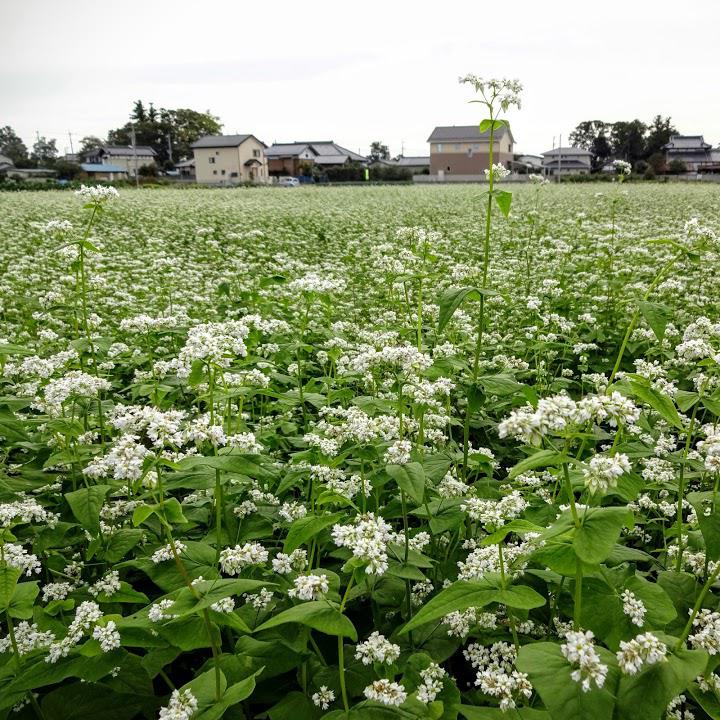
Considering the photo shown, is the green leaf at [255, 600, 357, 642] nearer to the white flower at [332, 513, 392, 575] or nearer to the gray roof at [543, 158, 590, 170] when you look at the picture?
the white flower at [332, 513, 392, 575]

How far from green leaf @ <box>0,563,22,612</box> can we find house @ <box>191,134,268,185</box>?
10446cm

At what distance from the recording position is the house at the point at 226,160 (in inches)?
3949

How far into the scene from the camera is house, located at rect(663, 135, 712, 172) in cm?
10581

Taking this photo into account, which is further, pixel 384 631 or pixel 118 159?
pixel 118 159

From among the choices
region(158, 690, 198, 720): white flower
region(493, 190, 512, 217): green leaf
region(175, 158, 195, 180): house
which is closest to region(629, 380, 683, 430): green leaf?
region(493, 190, 512, 217): green leaf

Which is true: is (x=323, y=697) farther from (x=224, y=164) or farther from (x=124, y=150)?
(x=124, y=150)

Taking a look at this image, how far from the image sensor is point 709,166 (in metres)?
98.1

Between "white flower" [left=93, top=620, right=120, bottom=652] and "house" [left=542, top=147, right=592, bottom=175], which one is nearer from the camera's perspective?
"white flower" [left=93, top=620, right=120, bottom=652]

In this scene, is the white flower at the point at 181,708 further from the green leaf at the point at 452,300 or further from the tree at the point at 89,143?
the tree at the point at 89,143

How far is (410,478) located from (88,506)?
1546 millimetres

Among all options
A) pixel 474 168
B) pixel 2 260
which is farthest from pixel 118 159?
pixel 2 260

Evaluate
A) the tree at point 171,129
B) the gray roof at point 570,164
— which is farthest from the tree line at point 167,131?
the gray roof at point 570,164

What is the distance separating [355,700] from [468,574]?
71cm

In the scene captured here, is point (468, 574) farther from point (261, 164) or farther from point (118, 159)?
point (118, 159)
